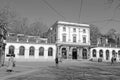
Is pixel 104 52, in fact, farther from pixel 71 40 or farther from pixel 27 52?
pixel 27 52

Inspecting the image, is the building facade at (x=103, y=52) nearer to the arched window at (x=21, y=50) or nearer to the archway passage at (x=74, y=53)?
the archway passage at (x=74, y=53)

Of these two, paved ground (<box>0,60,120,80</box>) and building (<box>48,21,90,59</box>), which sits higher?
building (<box>48,21,90,59</box>)

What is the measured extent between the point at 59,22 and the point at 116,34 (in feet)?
127

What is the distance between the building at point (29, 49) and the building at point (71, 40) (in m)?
2.89

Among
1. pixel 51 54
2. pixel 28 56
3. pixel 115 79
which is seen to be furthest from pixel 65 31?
pixel 115 79

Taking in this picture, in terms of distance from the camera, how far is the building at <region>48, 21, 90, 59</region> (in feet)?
147

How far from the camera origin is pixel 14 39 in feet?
141

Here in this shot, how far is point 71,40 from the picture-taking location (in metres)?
46.1

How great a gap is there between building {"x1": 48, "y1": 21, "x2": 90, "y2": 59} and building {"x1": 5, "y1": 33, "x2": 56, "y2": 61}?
289cm

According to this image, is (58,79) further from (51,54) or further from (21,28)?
(21,28)

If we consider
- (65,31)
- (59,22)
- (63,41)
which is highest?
(59,22)

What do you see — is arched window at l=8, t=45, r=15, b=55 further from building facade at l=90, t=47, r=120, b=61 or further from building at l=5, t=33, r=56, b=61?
building facade at l=90, t=47, r=120, b=61

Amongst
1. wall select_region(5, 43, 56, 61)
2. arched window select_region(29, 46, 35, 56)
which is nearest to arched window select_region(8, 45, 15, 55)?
wall select_region(5, 43, 56, 61)

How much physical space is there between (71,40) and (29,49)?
13444 mm
